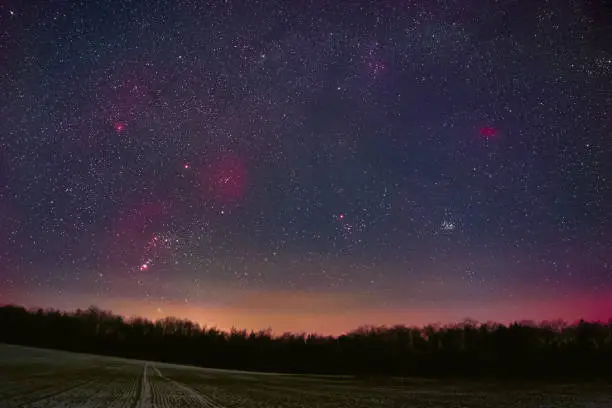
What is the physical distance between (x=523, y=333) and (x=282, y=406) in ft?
261

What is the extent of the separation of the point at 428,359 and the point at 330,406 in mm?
70717

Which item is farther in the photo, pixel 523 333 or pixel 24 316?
pixel 24 316

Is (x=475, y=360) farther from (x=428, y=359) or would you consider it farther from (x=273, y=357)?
(x=273, y=357)

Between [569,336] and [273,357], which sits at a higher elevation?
[569,336]

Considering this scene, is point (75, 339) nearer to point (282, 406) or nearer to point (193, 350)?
point (193, 350)

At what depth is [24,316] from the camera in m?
125

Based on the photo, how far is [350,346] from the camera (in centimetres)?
10950

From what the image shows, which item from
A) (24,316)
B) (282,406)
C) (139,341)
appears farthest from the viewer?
(139,341)

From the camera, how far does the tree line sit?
273ft

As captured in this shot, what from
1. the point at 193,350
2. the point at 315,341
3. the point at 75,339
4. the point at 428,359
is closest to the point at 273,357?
the point at 315,341

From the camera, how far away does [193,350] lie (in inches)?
5005

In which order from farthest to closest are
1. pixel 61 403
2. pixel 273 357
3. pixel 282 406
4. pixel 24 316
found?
pixel 24 316
pixel 273 357
pixel 282 406
pixel 61 403

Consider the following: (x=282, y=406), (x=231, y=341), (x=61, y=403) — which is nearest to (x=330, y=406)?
(x=282, y=406)

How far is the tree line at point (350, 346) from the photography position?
8331 cm
